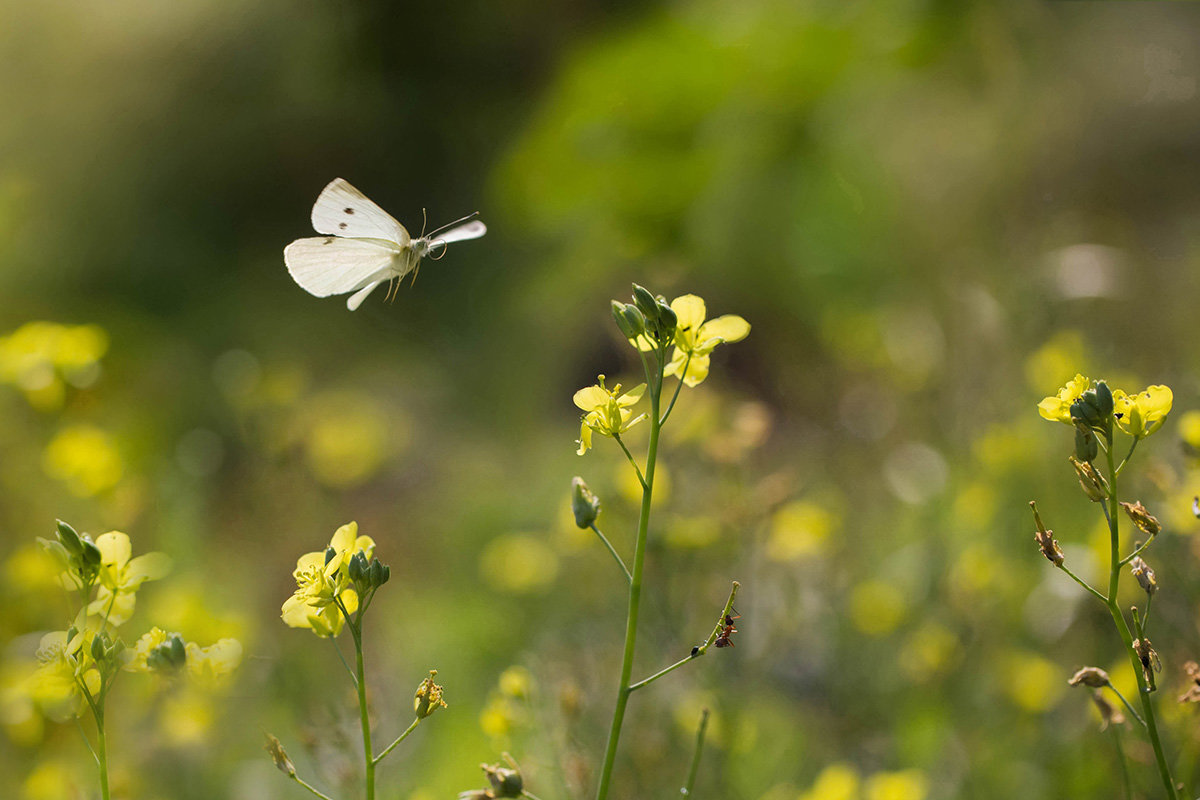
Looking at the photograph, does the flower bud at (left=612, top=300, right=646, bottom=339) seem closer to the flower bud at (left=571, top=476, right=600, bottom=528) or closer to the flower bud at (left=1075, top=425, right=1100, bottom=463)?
the flower bud at (left=571, top=476, right=600, bottom=528)

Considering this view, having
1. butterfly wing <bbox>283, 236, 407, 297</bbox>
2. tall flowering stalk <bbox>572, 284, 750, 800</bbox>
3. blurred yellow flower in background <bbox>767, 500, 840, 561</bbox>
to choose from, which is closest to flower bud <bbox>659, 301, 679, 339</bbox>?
tall flowering stalk <bbox>572, 284, 750, 800</bbox>

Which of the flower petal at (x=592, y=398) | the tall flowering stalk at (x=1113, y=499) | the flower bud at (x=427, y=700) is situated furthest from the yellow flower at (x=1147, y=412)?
the flower bud at (x=427, y=700)

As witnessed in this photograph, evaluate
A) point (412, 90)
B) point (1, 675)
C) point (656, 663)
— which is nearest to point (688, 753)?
point (656, 663)

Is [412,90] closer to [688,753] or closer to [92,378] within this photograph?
[92,378]

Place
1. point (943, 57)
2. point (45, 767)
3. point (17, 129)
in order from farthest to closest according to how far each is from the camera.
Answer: point (17, 129) → point (943, 57) → point (45, 767)

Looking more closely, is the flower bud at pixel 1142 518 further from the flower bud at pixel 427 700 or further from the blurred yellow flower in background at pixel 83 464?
the blurred yellow flower in background at pixel 83 464

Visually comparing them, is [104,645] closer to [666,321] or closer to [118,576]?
[118,576]
